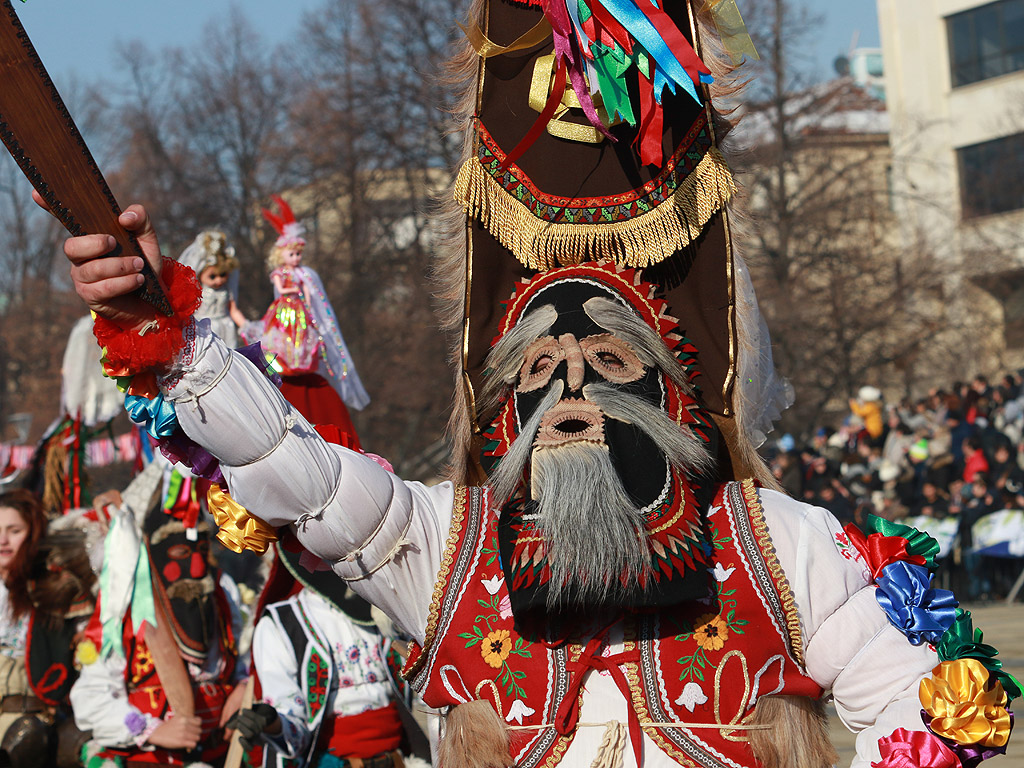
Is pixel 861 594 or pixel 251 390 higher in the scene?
pixel 251 390

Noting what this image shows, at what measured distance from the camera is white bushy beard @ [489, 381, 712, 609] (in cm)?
266

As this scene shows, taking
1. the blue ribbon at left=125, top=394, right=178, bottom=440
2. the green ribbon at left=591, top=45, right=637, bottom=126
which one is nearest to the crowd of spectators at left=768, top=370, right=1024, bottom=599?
the green ribbon at left=591, top=45, right=637, bottom=126

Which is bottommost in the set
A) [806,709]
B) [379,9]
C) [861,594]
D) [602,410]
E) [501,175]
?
[806,709]

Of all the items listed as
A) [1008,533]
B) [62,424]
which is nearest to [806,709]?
[62,424]

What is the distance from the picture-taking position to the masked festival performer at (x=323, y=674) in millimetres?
5176

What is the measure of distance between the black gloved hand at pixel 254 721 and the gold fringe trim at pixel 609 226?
247cm

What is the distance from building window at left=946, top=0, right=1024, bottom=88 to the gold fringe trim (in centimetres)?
2798

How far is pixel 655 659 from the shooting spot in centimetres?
282

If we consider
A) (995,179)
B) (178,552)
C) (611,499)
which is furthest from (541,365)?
(995,179)

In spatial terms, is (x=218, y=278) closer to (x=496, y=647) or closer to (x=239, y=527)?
(x=239, y=527)

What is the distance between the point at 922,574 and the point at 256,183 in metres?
18.6

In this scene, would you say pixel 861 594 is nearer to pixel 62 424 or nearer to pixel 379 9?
pixel 62 424

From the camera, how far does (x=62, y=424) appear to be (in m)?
8.05

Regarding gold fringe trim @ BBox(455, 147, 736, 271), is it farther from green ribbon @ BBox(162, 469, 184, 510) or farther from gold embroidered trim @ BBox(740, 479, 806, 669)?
green ribbon @ BBox(162, 469, 184, 510)
